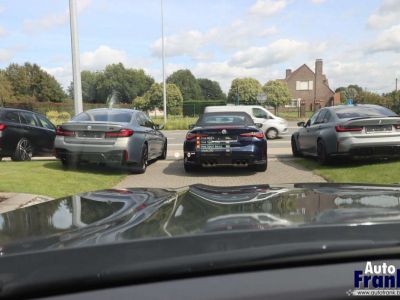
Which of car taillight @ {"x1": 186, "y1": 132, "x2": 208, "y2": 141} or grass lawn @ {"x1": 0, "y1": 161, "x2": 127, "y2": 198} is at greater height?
car taillight @ {"x1": 186, "y1": 132, "x2": 208, "y2": 141}

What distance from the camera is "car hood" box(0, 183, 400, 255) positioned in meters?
1.70

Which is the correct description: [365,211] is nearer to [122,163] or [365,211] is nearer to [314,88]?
[122,163]

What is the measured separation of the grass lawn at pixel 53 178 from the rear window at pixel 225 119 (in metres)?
2.22

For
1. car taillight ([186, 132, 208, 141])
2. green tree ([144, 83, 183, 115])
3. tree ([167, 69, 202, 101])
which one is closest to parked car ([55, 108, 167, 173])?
car taillight ([186, 132, 208, 141])

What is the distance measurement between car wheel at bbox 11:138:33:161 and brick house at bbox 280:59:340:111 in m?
72.0

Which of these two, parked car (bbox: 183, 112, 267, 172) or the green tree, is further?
the green tree

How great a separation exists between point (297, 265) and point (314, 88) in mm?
85163

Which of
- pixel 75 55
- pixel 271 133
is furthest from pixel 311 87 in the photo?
pixel 75 55

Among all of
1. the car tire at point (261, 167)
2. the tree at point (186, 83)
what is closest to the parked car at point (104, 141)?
the car tire at point (261, 167)

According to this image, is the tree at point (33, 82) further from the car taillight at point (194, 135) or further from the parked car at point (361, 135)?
the parked car at point (361, 135)

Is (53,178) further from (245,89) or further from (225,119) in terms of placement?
(245,89)

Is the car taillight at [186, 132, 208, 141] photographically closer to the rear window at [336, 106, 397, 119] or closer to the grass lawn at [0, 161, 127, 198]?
the grass lawn at [0, 161, 127, 198]

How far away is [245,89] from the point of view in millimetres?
78938

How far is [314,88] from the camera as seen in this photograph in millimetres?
83688
